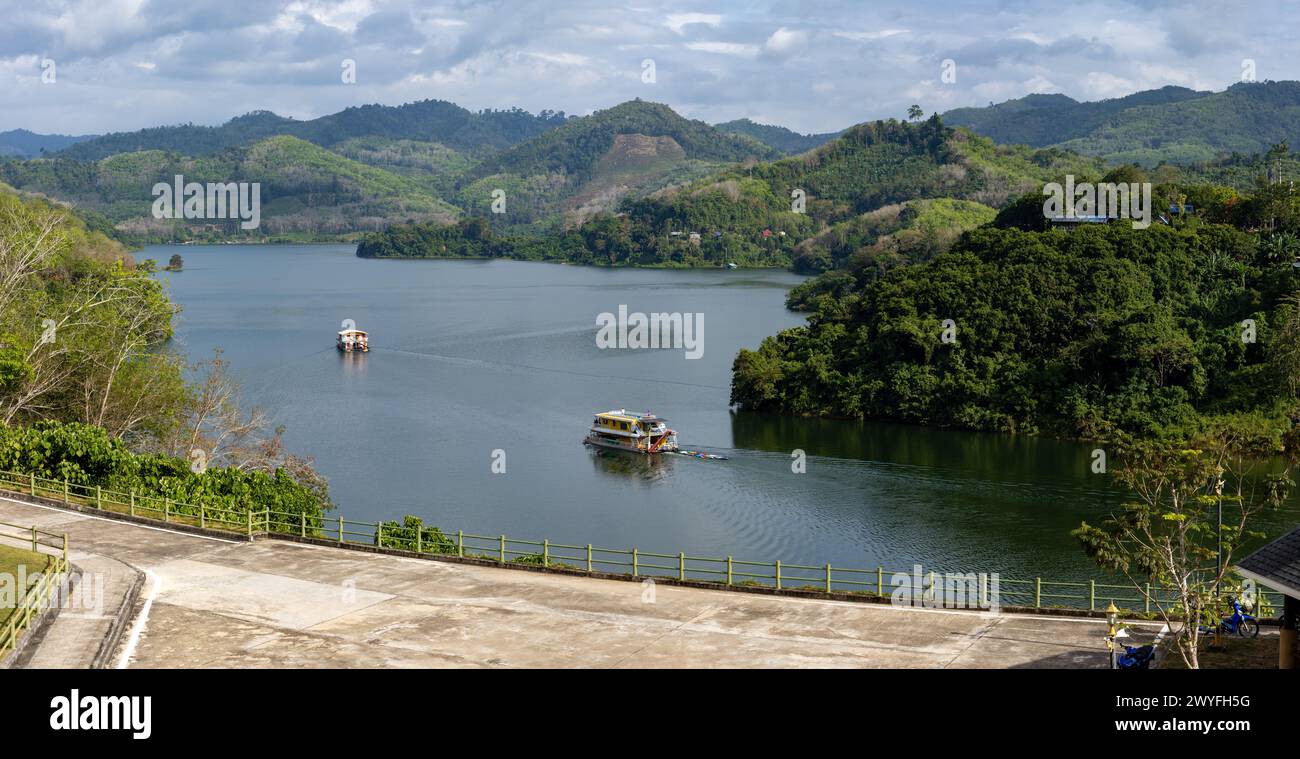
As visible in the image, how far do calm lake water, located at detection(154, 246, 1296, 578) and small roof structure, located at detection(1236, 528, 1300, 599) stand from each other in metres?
25.3

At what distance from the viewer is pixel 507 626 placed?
29062 millimetres

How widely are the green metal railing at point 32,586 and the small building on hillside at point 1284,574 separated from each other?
78.1 feet

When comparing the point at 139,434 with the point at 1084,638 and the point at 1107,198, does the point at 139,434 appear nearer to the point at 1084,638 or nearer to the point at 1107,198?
the point at 1084,638

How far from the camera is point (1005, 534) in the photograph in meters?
54.2

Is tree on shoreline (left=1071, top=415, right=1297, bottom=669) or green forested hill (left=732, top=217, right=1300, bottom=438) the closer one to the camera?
tree on shoreline (left=1071, top=415, right=1297, bottom=669)

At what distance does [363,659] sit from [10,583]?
9.26 meters

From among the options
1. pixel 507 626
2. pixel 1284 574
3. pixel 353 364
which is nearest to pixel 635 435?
pixel 353 364

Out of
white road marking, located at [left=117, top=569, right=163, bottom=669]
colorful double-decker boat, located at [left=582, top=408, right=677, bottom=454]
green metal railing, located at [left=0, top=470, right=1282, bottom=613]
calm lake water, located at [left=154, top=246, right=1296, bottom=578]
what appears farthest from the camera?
colorful double-decker boat, located at [left=582, top=408, right=677, bottom=454]

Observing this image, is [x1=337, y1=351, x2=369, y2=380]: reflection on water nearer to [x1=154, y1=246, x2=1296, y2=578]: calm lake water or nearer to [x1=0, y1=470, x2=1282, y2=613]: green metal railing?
[x1=154, y1=246, x2=1296, y2=578]: calm lake water

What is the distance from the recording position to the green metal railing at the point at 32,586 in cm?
2623

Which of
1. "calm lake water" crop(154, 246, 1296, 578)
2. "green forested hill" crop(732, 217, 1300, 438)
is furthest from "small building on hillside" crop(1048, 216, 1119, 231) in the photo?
"calm lake water" crop(154, 246, 1296, 578)

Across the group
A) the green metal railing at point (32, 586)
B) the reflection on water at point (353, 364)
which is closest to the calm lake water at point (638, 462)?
the reflection on water at point (353, 364)

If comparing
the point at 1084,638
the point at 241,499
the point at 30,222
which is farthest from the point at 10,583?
the point at 30,222

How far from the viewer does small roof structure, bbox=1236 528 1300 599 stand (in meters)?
21.0
